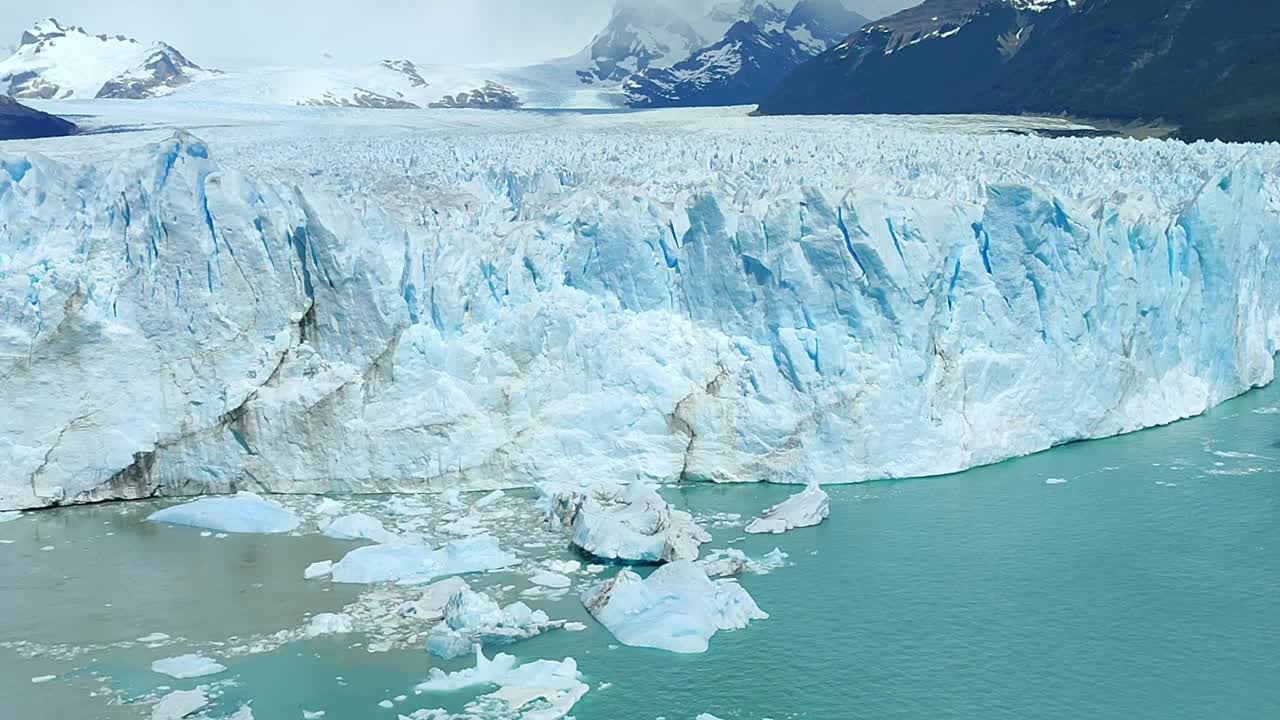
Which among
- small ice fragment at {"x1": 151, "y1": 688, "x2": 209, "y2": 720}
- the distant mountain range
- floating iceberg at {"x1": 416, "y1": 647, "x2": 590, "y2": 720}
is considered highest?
the distant mountain range

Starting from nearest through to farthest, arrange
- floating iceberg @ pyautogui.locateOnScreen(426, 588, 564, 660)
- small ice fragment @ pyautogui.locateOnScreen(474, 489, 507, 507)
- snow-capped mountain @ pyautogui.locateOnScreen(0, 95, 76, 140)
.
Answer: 1. floating iceberg @ pyautogui.locateOnScreen(426, 588, 564, 660)
2. small ice fragment @ pyautogui.locateOnScreen(474, 489, 507, 507)
3. snow-capped mountain @ pyautogui.locateOnScreen(0, 95, 76, 140)

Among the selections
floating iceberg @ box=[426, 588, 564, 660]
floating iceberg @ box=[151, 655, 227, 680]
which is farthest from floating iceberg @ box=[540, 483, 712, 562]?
floating iceberg @ box=[151, 655, 227, 680]

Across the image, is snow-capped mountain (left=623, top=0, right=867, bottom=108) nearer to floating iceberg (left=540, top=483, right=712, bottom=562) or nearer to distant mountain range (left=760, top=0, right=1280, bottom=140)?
distant mountain range (left=760, top=0, right=1280, bottom=140)

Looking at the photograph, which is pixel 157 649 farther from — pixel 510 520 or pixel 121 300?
pixel 121 300

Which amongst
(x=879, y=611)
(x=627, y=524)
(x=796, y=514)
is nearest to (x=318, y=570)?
(x=627, y=524)

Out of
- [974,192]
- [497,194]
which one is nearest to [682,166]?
[497,194]

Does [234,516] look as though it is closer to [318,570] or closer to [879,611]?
[318,570]

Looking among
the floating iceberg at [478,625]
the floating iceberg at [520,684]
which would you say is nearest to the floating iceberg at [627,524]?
the floating iceberg at [478,625]
